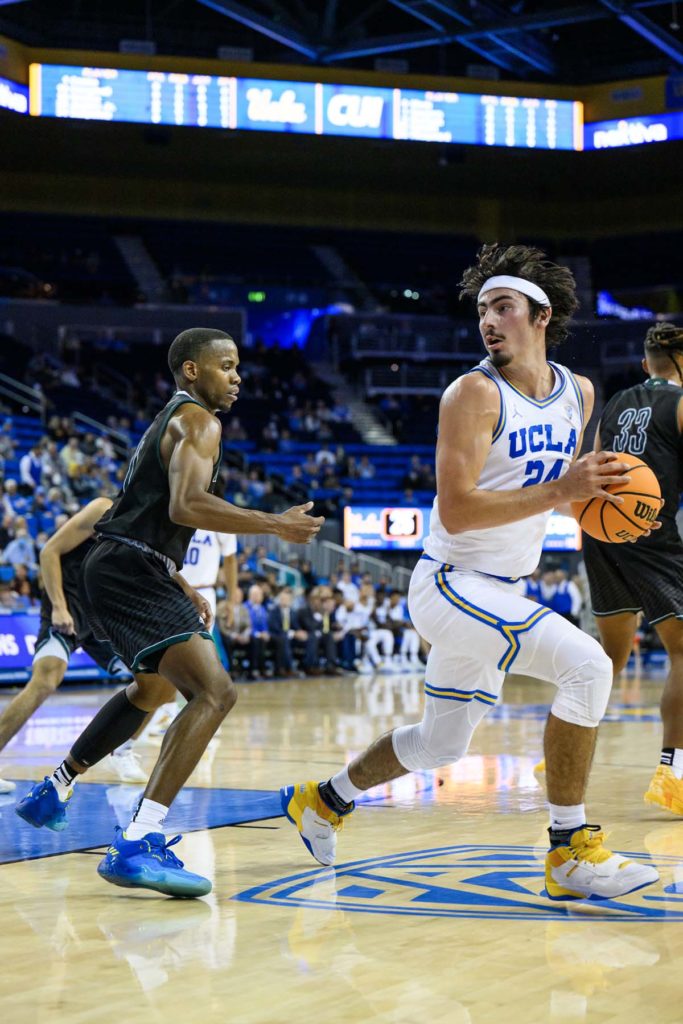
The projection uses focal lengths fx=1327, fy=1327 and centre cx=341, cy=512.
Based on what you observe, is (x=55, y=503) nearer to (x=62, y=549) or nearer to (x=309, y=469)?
(x=309, y=469)

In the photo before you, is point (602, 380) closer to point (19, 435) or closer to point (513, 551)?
point (19, 435)

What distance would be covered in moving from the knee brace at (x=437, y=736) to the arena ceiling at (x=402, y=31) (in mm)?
18982

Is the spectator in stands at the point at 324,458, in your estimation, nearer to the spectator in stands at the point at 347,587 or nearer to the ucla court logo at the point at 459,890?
the spectator in stands at the point at 347,587

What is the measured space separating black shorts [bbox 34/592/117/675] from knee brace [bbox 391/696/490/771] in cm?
267

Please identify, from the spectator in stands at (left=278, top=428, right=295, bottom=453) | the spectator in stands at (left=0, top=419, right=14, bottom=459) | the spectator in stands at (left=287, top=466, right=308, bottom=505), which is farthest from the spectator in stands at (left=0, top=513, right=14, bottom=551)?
the spectator in stands at (left=278, top=428, right=295, bottom=453)

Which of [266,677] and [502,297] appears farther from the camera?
[266,677]

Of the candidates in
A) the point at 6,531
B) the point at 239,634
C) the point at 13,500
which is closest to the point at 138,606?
the point at 239,634

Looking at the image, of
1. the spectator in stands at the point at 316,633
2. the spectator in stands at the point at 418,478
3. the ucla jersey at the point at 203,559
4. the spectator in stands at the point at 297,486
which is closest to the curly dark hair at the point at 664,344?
the ucla jersey at the point at 203,559

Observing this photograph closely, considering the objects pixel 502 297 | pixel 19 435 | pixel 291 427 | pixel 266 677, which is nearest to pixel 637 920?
pixel 502 297

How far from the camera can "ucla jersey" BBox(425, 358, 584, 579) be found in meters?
4.40

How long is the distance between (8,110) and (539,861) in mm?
21260

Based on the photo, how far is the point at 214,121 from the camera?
24281 millimetres

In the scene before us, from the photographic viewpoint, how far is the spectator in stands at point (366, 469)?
88.2 ft

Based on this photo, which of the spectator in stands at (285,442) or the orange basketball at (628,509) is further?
the spectator in stands at (285,442)
